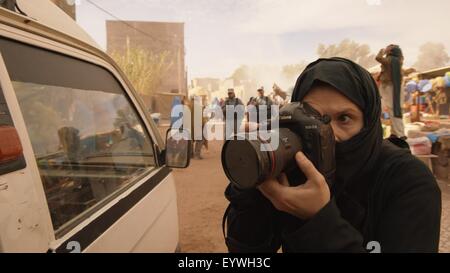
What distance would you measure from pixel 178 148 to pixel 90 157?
0.45m

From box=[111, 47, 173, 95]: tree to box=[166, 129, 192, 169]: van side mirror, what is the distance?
26.2 metres

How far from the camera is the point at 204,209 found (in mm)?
5004

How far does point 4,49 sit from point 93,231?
0.60 meters

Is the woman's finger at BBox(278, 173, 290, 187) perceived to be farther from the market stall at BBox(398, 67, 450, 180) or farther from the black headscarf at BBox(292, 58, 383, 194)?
the market stall at BBox(398, 67, 450, 180)

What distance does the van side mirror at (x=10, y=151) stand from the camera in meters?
0.76

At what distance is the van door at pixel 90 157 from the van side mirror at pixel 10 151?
0.08m

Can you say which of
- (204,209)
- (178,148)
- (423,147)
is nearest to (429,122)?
(423,147)

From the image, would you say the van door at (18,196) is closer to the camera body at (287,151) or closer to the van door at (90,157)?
the van door at (90,157)

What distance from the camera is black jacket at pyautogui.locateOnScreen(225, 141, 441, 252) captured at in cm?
97

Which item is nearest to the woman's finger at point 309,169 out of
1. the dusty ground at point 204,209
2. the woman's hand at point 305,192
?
the woman's hand at point 305,192

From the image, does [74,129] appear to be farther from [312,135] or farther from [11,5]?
[312,135]

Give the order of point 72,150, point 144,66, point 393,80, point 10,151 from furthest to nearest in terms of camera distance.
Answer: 1. point 144,66
2. point 393,80
3. point 72,150
4. point 10,151

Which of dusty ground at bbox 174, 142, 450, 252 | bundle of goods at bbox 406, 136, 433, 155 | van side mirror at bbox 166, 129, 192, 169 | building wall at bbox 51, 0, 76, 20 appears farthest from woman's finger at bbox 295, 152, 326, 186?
bundle of goods at bbox 406, 136, 433, 155
